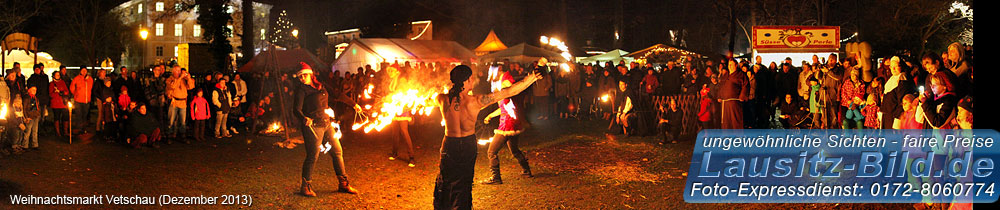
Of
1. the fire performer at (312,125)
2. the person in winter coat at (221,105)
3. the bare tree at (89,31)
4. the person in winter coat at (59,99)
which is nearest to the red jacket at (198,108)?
the person in winter coat at (221,105)

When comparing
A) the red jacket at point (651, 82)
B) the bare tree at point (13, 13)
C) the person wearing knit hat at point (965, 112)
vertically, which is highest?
the bare tree at point (13, 13)

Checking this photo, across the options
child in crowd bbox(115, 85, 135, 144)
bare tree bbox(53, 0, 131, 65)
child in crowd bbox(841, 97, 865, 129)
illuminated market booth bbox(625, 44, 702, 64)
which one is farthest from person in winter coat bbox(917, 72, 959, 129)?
bare tree bbox(53, 0, 131, 65)

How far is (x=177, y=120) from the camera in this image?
13.5 metres

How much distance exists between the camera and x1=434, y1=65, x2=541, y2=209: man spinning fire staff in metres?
6.21

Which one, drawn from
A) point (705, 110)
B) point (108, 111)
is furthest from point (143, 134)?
point (705, 110)

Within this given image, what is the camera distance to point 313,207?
7445mm

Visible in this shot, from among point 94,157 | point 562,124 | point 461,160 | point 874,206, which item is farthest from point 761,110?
point 94,157

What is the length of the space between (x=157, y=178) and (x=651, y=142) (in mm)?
8160

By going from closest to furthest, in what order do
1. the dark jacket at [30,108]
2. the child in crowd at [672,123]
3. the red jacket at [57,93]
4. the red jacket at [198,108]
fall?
the dark jacket at [30,108]
the child in crowd at [672,123]
the red jacket at [198,108]
the red jacket at [57,93]

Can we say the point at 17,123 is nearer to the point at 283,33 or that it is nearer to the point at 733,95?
the point at 733,95

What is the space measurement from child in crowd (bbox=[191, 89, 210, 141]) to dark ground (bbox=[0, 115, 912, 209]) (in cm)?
27

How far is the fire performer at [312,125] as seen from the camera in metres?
7.85

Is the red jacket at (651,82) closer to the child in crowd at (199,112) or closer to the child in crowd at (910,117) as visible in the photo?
the child in crowd at (910,117)

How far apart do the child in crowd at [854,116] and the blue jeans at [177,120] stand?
11.4m
